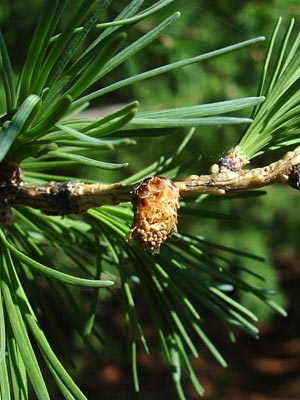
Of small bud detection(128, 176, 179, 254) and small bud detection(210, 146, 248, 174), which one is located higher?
small bud detection(210, 146, 248, 174)

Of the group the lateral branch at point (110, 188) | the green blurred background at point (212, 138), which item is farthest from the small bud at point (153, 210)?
the green blurred background at point (212, 138)

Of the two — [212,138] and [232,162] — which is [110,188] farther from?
[212,138]

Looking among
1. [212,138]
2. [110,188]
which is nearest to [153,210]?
[110,188]

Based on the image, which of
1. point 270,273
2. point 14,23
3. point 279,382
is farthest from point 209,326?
point 14,23

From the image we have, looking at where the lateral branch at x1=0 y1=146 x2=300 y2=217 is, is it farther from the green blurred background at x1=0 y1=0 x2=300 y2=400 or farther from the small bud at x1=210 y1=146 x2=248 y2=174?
the green blurred background at x1=0 y1=0 x2=300 y2=400

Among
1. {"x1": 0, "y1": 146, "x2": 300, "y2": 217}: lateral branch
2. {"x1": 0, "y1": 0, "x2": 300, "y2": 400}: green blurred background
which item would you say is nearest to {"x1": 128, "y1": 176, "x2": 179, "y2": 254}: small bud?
{"x1": 0, "y1": 146, "x2": 300, "y2": 217}: lateral branch

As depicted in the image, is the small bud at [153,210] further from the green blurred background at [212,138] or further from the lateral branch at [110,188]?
the green blurred background at [212,138]
